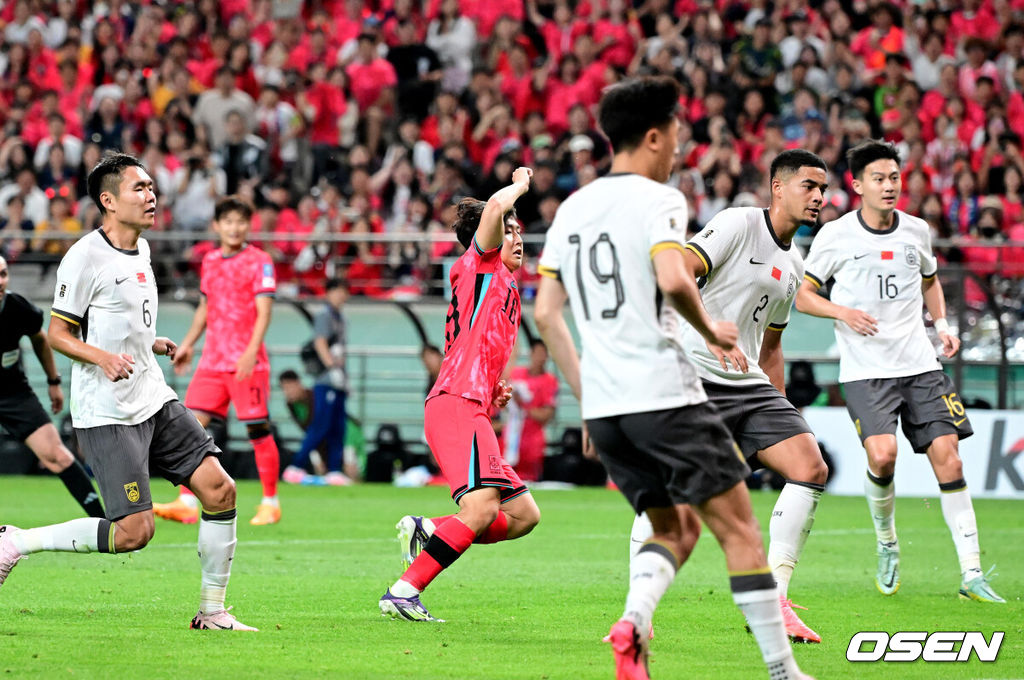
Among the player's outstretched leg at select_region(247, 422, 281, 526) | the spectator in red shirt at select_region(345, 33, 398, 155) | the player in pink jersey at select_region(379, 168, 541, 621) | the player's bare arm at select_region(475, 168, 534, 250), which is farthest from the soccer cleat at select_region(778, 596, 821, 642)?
the spectator in red shirt at select_region(345, 33, 398, 155)

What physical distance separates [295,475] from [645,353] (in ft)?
43.2

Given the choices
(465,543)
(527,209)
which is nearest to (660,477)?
(465,543)

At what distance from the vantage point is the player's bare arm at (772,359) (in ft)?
25.5

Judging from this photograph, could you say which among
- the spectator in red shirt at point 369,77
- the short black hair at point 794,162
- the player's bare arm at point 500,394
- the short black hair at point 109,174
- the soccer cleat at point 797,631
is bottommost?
the soccer cleat at point 797,631

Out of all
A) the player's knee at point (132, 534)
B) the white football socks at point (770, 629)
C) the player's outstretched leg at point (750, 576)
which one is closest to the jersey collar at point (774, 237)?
the player's outstretched leg at point (750, 576)

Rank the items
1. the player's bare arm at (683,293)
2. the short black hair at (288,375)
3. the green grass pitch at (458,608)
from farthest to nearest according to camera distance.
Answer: the short black hair at (288,375) < the green grass pitch at (458,608) < the player's bare arm at (683,293)

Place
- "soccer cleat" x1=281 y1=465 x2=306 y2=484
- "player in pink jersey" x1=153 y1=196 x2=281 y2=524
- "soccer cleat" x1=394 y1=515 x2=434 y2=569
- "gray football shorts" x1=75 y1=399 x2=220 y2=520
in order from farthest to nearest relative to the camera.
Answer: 1. "soccer cleat" x1=281 y1=465 x2=306 y2=484
2. "player in pink jersey" x1=153 y1=196 x2=281 y2=524
3. "soccer cleat" x1=394 y1=515 x2=434 y2=569
4. "gray football shorts" x1=75 y1=399 x2=220 y2=520

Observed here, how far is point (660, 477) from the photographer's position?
5.56 m

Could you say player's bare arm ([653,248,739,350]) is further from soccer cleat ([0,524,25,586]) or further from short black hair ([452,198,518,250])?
soccer cleat ([0,524,25,586])

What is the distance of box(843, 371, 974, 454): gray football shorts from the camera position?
30.3ft

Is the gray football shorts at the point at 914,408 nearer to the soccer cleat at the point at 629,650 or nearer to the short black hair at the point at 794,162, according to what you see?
the short black hair at the point at 794,162

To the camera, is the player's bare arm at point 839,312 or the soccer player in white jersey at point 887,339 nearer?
the player's bare arm at point 839,312

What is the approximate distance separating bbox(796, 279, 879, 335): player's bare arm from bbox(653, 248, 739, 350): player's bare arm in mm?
3694

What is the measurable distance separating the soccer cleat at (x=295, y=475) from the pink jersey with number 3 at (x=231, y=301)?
515 cm
